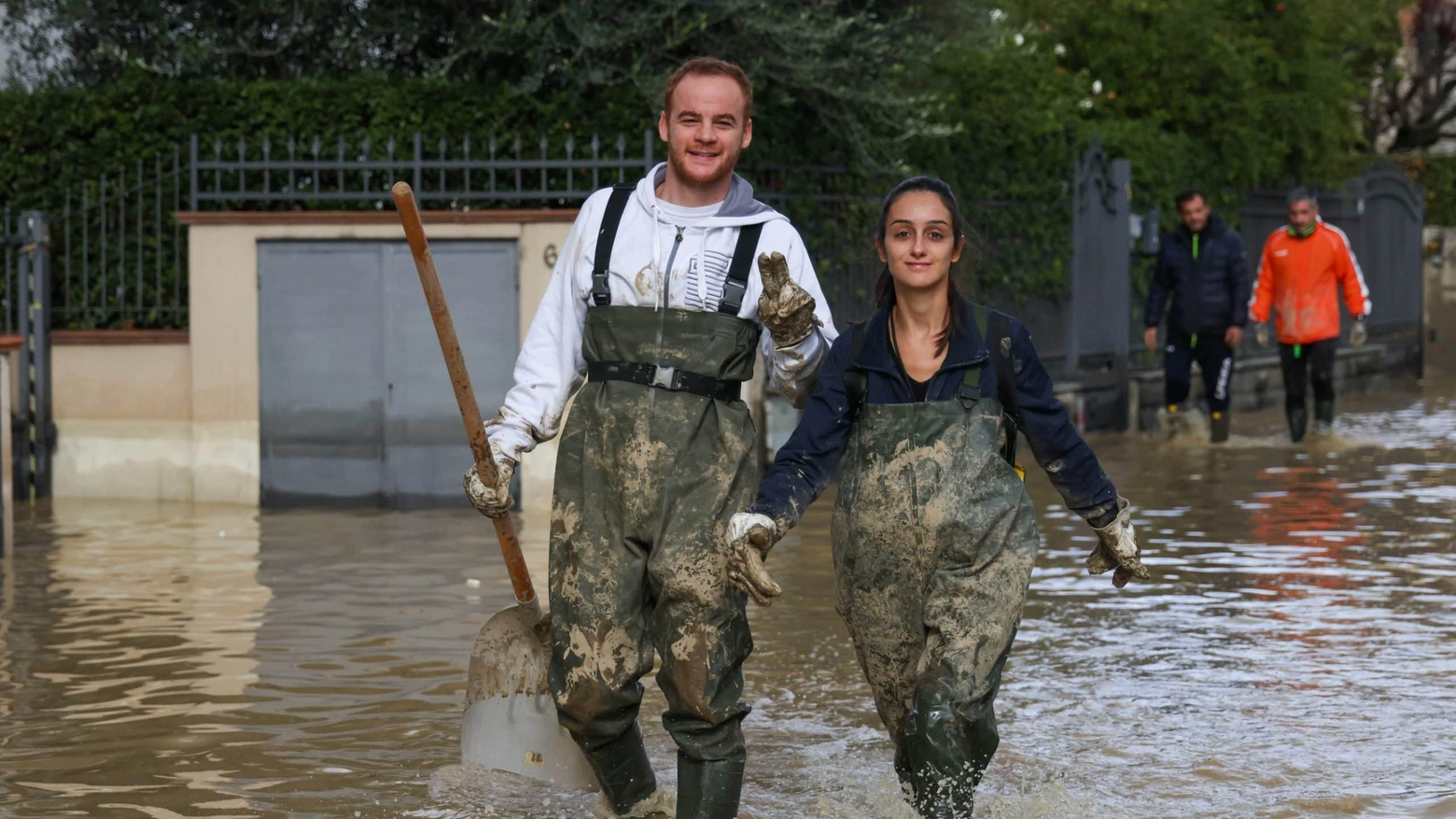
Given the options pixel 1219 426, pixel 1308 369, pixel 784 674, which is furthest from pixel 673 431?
pixel 1308 369

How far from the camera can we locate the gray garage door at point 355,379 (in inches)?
451

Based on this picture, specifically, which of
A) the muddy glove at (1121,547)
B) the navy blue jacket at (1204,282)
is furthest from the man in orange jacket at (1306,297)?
the muddy glove at (1121,547)

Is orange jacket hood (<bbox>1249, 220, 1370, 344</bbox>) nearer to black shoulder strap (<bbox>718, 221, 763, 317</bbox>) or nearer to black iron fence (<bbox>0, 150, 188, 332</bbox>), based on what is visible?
black iron fence (<bbox>0, 150, 188, 332</bbox>)

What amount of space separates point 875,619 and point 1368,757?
1.79 meters

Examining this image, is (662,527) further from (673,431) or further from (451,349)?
(451,349)

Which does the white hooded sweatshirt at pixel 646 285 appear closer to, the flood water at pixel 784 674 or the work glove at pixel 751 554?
the work glove at pixel 751 554

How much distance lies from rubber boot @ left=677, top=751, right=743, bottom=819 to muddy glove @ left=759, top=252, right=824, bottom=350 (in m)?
1.00

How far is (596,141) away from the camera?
1107 cm

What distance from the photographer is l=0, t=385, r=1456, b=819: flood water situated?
17.3ft

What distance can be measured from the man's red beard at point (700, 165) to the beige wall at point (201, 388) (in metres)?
6.61

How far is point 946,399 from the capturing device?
177 inches

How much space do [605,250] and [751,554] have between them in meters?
0.86

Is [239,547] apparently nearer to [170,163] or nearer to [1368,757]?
[170,163]

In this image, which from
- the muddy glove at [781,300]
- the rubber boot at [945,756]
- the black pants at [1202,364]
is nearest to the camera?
the rubber boot at [945,756]
